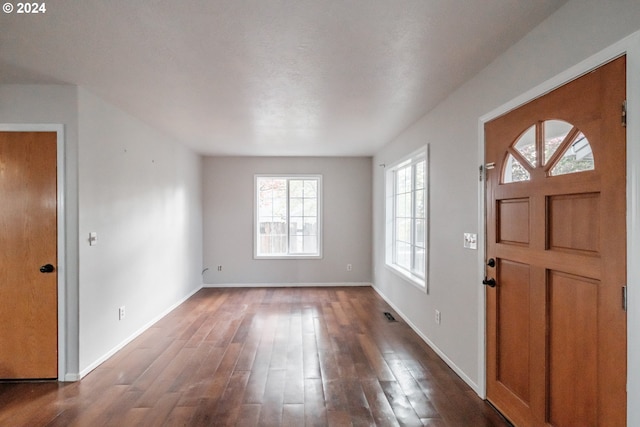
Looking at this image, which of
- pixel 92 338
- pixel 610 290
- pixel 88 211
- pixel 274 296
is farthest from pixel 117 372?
pixel 610 290

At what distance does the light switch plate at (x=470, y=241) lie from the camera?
8.50ft

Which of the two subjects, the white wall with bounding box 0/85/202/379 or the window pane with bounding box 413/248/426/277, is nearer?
the white wall with bounding box 0/85/202/379

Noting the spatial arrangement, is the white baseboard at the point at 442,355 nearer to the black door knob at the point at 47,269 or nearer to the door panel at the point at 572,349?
the door panel at the point at 572,349

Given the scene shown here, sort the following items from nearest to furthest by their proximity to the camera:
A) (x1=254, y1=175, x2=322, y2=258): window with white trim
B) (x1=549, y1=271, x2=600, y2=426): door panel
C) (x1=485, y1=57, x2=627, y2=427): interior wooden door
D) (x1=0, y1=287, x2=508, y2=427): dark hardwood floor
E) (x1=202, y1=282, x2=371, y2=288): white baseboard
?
(x1=485, y1=57, x2=627, y2=427): interior wooden door
(x1=549, y1=271, x2=600, y2=426): door panel
(x1=0, y1=287, x2=508, y2=427): dark hardwood floor
(x1=202, y1=282, x2=371, y2=288): white baseboard
(x1=254, y1=175, x2=322, y2=258): window with white trim

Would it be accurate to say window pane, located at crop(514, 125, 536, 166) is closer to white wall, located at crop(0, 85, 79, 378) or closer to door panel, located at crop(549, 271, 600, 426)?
door panel, located at crop(549, 271, 600, 426)

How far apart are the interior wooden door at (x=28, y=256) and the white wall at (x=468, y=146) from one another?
3439 mm

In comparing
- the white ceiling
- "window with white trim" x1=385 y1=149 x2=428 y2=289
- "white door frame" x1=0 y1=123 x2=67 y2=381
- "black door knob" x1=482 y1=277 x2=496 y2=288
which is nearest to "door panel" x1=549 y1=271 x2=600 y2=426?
"black door knob" x1=482 y1=277 x2=496 y2=288

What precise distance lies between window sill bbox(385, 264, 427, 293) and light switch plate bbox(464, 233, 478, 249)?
1.08 meters

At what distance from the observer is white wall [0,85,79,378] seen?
2.82 m

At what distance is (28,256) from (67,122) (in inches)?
46.8

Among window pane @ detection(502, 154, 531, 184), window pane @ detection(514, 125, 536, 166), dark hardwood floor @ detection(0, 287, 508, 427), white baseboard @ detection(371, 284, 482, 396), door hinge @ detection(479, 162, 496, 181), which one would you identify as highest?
window pane @ detection(514, 125, 536, 166)

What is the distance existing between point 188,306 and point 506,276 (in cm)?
438

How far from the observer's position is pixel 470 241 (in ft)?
8.78

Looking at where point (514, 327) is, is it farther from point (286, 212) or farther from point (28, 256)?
point (286, 212)
